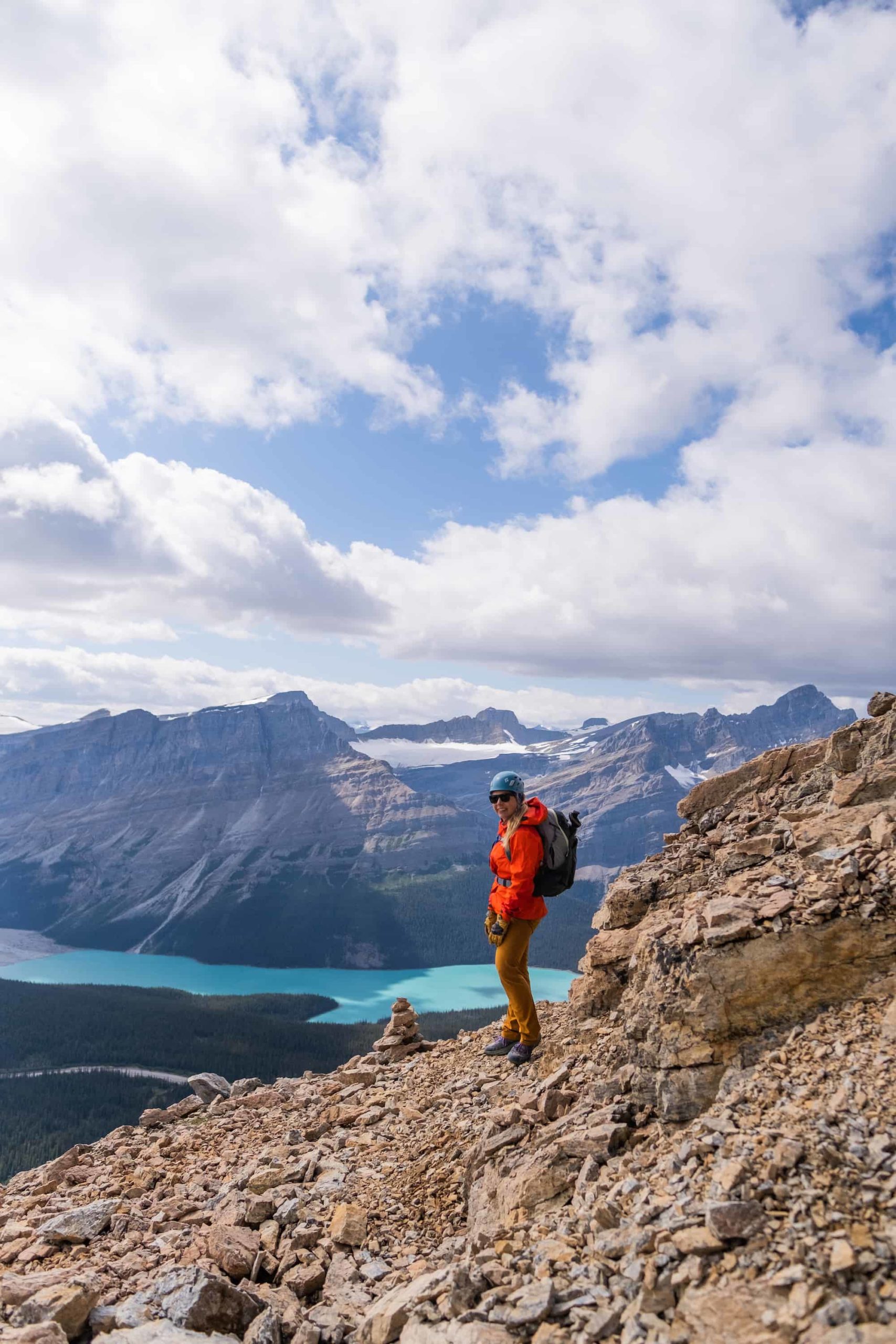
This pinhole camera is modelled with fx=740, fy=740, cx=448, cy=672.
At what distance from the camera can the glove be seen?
36.6ft

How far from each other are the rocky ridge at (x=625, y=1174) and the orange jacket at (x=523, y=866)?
1.69m

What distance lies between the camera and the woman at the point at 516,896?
35.4 ft

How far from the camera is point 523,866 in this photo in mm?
10766

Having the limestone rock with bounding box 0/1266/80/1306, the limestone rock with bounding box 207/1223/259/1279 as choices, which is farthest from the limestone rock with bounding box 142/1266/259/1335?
the limestone rock with bounding box 0/1266/80/1306

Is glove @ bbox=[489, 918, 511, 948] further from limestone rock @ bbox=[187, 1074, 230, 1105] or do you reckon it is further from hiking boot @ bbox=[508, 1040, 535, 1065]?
limestone rock @ bbox=[187, 1074, 230, 1105]

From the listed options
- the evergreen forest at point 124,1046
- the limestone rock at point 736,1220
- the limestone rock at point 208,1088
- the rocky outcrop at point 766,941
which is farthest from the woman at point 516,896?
the evergreen forest at point 124,1046

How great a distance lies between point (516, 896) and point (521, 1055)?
118 inches

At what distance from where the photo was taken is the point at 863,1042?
6.23 m

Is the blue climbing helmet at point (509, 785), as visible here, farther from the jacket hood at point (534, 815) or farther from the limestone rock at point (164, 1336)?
the limestone rock at point (164, 1336)

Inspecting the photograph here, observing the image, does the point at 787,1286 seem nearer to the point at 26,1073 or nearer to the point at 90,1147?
the point at 90,1147

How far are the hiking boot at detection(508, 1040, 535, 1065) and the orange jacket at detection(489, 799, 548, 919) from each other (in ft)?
8.02

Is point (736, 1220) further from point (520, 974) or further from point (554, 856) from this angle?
point (520, 974)

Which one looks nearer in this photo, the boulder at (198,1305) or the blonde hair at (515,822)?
the boulder at (198,1305)

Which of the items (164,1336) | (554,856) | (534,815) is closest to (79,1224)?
(164,1336)
